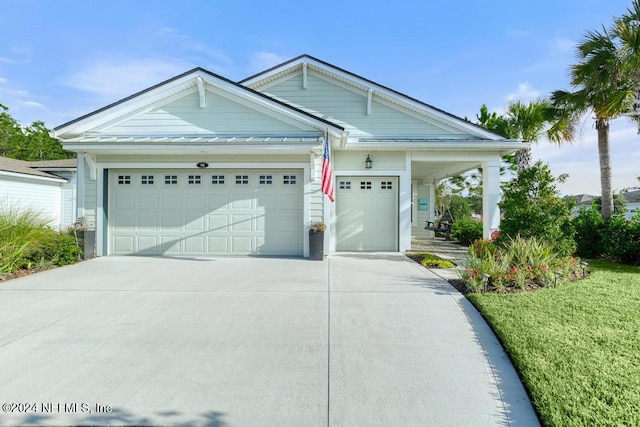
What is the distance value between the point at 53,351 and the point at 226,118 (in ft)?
24.3

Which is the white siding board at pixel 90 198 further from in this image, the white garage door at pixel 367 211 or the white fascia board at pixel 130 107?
the white garage door at pixel 367 211

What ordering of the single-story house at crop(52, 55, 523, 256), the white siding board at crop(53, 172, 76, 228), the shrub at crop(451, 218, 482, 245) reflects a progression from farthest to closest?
1. the white siding board at crop(53, 172, 76, 228)
2. the shrub at crop(451, 218, 482, 245)
3. the single-story house at crop(52, 55, 523, 256)

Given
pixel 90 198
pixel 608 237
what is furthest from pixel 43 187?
pixel 608 237

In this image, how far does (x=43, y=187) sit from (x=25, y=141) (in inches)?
941

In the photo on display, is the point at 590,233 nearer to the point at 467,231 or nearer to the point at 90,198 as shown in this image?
the point at 467,231

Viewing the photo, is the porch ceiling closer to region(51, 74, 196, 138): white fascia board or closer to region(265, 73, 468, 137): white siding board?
region(265, 73, 468, 137): white siding board

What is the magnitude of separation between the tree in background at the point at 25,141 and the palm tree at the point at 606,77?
3838 centimetres

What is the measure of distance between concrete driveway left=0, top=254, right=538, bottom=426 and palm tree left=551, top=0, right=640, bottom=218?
845cm

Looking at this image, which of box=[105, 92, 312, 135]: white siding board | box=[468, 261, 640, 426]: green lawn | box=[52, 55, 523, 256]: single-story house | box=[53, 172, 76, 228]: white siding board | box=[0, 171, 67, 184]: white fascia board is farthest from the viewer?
box=[53, 172, 76, 228]: white siding board

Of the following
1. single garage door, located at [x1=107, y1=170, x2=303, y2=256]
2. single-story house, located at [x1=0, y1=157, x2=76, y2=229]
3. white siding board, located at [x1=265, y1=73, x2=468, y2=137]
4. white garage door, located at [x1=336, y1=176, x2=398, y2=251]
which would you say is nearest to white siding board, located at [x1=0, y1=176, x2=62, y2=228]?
single-story house, located at [x1=0, y1=157, x2=76, y2=229]

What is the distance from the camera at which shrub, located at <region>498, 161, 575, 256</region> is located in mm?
7473

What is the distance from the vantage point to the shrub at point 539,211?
747cm

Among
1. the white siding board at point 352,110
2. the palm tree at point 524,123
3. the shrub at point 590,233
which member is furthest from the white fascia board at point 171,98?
the palm tree at point 524,123

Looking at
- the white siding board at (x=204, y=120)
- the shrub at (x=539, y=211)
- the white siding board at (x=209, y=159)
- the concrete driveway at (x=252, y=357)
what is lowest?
the concrete driveway at (x=252, y=357)
